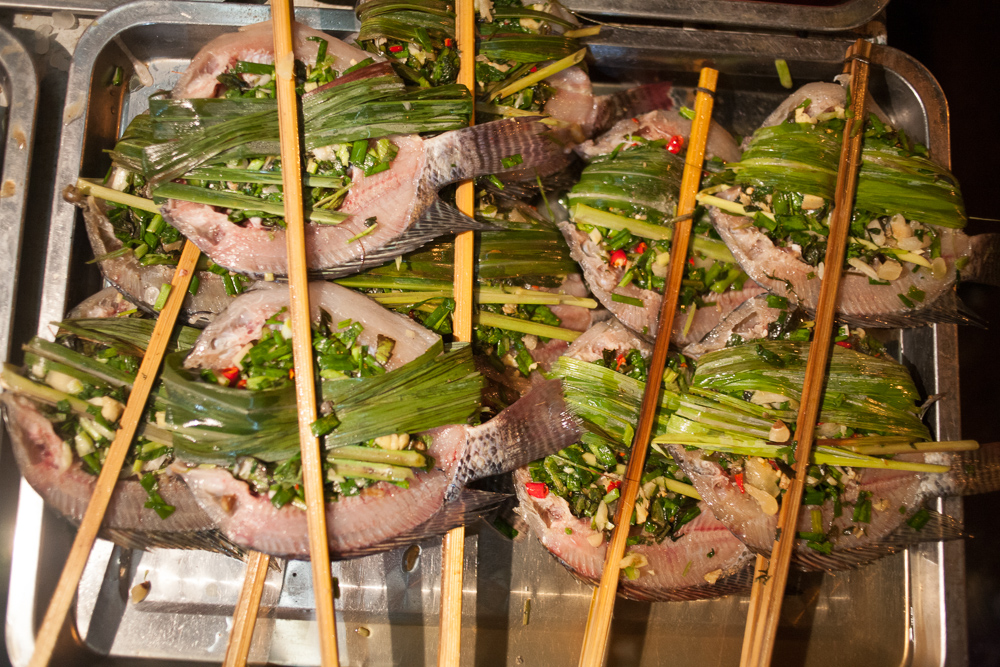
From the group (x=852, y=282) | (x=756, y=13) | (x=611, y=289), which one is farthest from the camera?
(x=756, y=13)

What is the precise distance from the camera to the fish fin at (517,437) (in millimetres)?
2559

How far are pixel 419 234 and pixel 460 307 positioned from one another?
15.4 inches

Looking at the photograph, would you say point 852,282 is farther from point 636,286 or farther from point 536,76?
point 536,76

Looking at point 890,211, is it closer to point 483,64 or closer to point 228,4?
point 483,64

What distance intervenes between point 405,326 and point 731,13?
8.32ft

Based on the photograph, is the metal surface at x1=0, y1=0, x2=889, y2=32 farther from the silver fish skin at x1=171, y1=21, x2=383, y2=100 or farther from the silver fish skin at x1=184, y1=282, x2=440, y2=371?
the silver fish skin at x1=184, y1=282, x2=440, y2=371

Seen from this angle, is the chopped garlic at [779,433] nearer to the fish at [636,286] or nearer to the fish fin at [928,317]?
the fish at [636,286]

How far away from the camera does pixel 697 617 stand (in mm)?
3295

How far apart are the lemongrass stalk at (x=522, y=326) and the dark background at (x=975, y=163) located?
2950 mm

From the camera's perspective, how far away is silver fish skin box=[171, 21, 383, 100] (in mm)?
2629

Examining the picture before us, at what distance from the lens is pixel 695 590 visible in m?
2.87

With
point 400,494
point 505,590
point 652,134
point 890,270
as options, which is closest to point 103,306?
point 400,494

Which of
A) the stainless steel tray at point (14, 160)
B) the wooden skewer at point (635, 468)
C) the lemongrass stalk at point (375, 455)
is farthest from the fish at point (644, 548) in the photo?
the stainless steel tray at point (14, 160)

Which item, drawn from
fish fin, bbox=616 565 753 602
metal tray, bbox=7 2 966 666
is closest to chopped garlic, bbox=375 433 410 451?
metal tray, bbox=7 2 966 666
